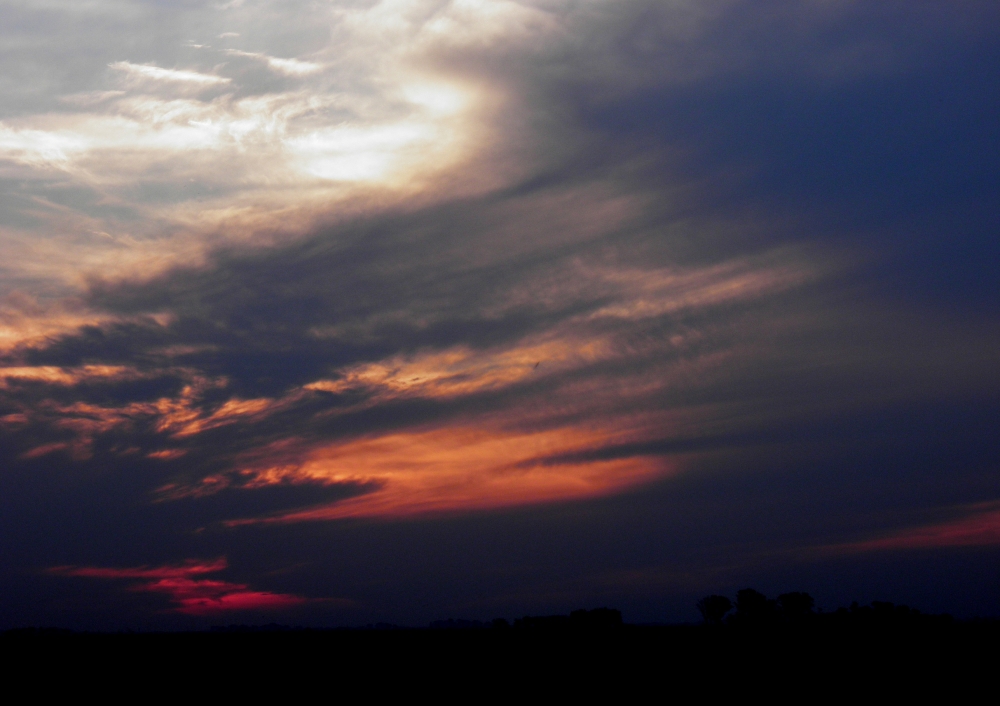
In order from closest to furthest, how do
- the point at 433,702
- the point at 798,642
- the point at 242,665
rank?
the point at 433,702
the point at 242,665
the point at 798,642

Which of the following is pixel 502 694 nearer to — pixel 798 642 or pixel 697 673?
pixel 697 673

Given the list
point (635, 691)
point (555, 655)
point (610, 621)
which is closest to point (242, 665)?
point (555, 655)

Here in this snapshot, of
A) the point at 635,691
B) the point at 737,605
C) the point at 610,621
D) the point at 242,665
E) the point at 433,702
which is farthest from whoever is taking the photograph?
the point at 737,605

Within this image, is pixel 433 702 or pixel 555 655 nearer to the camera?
pixel 433 702

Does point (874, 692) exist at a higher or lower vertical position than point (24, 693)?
lower

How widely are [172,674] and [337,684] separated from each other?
47.0ft

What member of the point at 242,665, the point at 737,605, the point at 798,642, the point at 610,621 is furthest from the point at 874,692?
the point at 737,605

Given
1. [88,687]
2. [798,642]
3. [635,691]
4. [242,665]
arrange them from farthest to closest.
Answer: [798,642], [242,665], [88,687], [635,691]

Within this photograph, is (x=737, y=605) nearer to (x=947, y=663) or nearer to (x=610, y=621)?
(x=610, y=621)

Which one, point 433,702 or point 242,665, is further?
point 242,665

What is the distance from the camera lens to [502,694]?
46.8 meters

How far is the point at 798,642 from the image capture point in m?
79.0

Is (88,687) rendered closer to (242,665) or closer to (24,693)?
(24,693)

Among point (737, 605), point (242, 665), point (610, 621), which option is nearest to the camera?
point (242, 665)
